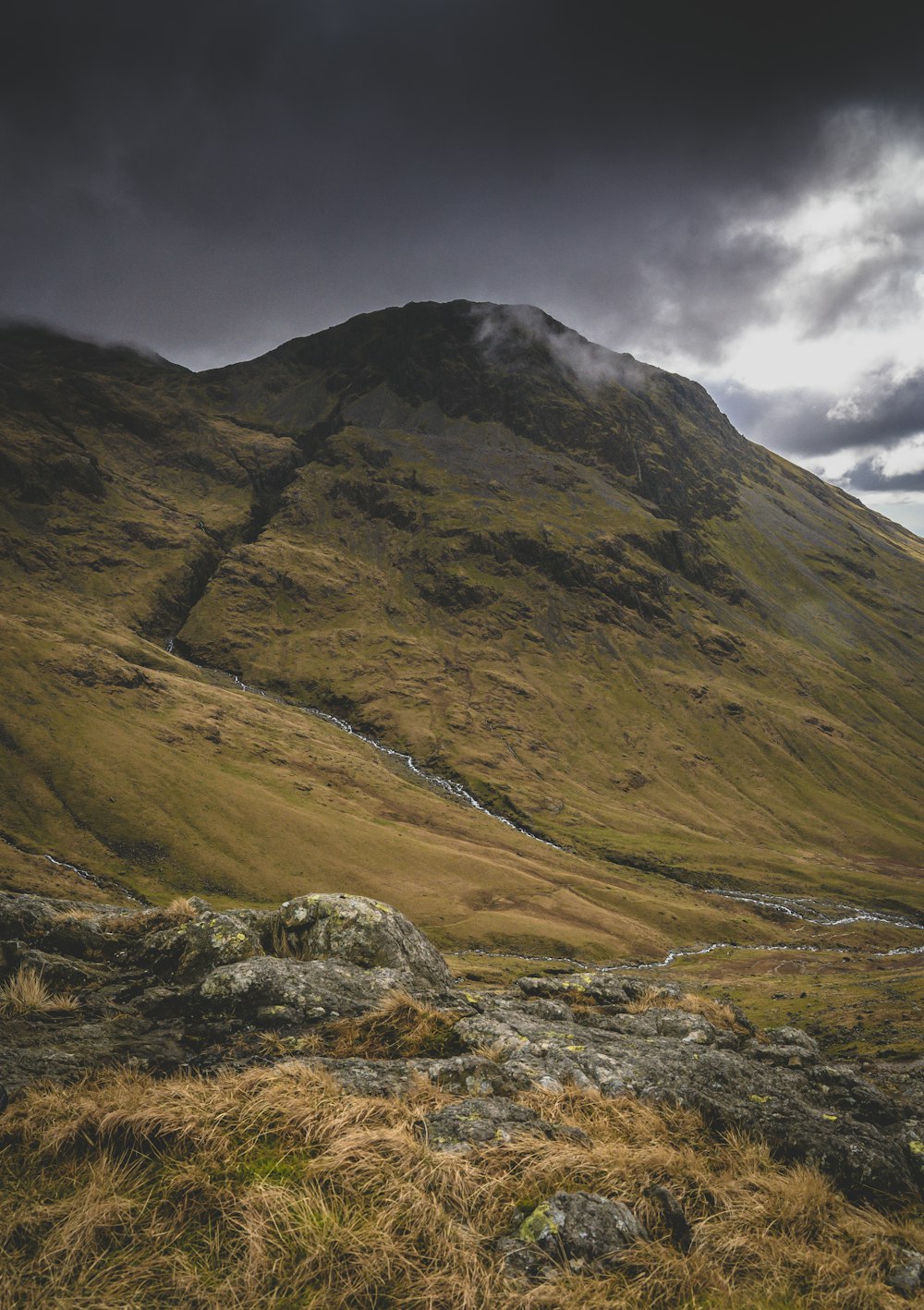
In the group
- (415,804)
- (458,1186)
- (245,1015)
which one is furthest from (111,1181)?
(415,804)

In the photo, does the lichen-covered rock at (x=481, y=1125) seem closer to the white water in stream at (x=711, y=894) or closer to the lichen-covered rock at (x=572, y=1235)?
the lichen-covered rock at (x=572, y=1235)

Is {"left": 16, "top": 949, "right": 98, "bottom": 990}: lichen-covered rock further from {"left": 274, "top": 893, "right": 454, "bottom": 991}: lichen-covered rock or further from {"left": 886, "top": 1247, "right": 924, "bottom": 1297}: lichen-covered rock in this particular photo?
{"left": 886, "top": 1247, "right": 924, "bottom": 1297}: lichen-covered rock

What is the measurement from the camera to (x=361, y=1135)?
5.64 meters

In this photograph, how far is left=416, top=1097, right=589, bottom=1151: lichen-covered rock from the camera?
6.18 metres

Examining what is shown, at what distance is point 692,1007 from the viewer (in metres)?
15.5

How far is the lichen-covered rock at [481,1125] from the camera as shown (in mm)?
6180

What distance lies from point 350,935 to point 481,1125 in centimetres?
939

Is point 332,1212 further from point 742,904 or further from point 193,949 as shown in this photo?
point 742,904

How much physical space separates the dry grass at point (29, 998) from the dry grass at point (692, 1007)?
1180 cm

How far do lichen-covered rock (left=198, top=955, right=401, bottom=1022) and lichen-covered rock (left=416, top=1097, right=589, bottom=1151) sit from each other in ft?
11.8

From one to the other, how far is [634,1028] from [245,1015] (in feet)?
27.0

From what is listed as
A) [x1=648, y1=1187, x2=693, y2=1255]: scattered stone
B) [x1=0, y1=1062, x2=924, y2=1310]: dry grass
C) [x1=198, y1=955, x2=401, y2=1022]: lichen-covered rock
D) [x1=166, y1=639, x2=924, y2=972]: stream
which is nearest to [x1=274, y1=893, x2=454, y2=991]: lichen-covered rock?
[x1=198, y1=955, x2=401, y2=1022]: lichen-covered rock

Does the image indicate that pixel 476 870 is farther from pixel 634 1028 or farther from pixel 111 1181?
pixel 111 1181

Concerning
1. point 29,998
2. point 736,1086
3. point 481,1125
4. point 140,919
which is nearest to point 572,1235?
point 481,1125
